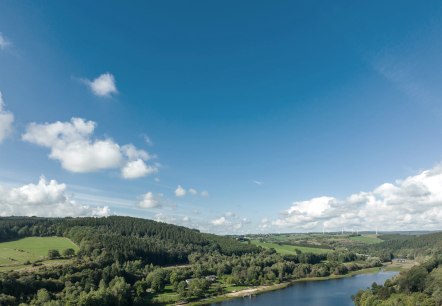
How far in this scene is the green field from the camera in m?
120

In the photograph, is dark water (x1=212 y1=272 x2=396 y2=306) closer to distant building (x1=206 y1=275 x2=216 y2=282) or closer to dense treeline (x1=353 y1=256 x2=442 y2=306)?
dense treeline (x1=353 y1=256 x2=442 y2=306)

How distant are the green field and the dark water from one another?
64559 mm

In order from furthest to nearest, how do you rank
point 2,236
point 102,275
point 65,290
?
point 2,236, point 102,275, point 65,290

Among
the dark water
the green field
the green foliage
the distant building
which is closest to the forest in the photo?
the green foliage

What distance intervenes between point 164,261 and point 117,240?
2664 cm

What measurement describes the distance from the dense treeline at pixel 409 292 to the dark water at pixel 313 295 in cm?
962

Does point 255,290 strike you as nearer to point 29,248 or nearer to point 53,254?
point 53,254

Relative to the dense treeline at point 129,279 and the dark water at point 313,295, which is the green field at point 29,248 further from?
the dark water at point 313,295

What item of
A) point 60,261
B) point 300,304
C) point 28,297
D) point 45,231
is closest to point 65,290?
point 28,297

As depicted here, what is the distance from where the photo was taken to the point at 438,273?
108 m

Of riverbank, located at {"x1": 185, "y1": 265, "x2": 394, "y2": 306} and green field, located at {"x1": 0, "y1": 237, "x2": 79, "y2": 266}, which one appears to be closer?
riverbank, located at {"x1": 185, "y1": 265, "x2": 394, "y2": 306}

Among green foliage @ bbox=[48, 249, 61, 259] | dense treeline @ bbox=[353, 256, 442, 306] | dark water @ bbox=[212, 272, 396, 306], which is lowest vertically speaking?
dark water @ bbox=[212, 272, 396, 306]

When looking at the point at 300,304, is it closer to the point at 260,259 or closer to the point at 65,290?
the point at 65,290

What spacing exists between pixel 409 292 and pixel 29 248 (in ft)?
430
